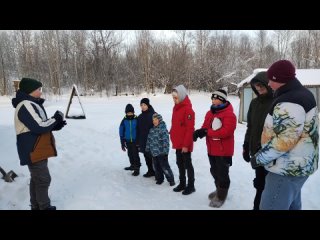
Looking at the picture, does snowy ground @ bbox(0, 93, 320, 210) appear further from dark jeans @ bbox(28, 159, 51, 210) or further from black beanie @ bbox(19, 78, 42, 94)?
black beanie @ bbox(19, 78, 42, 94)

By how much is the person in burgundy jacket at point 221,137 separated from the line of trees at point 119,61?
30.8 meters

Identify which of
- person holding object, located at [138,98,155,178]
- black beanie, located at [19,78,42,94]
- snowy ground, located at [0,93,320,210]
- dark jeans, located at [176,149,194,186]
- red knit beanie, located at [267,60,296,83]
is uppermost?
red knit beanie, located at [267,60,296,83]

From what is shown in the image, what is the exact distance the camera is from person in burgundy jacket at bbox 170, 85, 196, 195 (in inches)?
202

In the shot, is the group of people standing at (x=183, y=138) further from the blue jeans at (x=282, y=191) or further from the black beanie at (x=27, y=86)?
the black beanie at (x=27, y=86)

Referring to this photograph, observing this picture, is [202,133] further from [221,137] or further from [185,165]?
[185,165]

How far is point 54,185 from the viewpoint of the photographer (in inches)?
219

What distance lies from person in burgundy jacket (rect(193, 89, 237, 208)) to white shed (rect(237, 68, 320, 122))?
1086cm

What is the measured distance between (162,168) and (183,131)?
3.17 ft

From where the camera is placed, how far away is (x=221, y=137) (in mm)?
4527

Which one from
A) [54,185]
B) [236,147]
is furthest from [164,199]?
[236,147]

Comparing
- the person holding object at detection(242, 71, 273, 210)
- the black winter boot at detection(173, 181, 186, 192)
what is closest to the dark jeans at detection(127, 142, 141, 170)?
the black winter boot at detection(173, 181, 186, 192)

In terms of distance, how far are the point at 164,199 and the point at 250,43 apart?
47.3 metres

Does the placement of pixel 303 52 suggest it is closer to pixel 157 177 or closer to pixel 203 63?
pixel 203 63

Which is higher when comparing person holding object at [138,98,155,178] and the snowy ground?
person holding object at [138,98,155,178]
